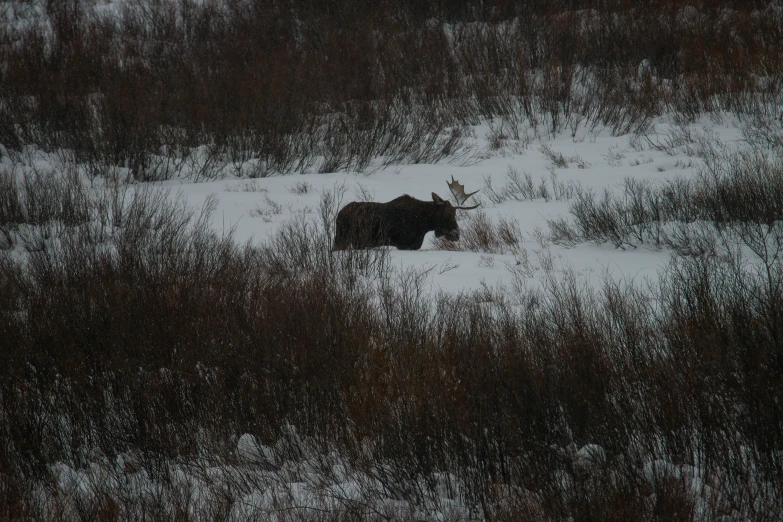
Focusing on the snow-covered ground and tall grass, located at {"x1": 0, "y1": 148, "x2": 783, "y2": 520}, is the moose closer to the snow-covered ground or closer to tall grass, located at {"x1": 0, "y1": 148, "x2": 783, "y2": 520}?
the snow-covered ground

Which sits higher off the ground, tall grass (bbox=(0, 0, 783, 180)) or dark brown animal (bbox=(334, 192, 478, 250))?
tall grass (bbox=(0, 0, 783, 180))

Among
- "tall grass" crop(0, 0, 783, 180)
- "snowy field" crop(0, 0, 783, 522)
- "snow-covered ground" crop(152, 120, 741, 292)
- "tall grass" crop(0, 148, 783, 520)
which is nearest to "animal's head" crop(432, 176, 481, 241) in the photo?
"snow-covered ground" crop(152, 120, 741, 292)

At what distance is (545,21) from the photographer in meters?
16.7

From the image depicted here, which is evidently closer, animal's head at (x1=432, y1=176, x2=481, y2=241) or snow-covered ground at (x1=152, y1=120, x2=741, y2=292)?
snow-covered ground at (x1=152, y1=120, x2=741, y2=292)

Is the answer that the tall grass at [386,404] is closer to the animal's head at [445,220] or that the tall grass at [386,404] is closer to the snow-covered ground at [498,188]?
the snow-covered ground at [498,188]

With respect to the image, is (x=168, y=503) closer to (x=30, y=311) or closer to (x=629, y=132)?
(x=30, y=311)

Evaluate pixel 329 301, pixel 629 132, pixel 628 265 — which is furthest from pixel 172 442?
pixel 629 132

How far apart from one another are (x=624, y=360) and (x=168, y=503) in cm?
244

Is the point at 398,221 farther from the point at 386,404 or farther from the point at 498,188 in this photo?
the point at 386,404

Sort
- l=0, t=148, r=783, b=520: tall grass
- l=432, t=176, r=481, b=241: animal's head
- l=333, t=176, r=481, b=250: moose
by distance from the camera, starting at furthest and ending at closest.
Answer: l=432, t=176, r=481, b=241: animal's head
l=333, t=176, r=481, b=250: moose
l=0, t=148, r=783, b=520: tall grass

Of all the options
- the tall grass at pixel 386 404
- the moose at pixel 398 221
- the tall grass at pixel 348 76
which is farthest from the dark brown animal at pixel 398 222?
the tall grass at pixel 348 76

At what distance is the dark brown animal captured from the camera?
22.4 feet

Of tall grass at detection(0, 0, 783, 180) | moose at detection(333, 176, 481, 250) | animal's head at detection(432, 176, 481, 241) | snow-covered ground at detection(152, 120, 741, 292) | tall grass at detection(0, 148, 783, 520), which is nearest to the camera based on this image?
tall grass at detection(0, 148, 783, 520)

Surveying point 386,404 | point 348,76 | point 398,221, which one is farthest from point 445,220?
point 348,76
